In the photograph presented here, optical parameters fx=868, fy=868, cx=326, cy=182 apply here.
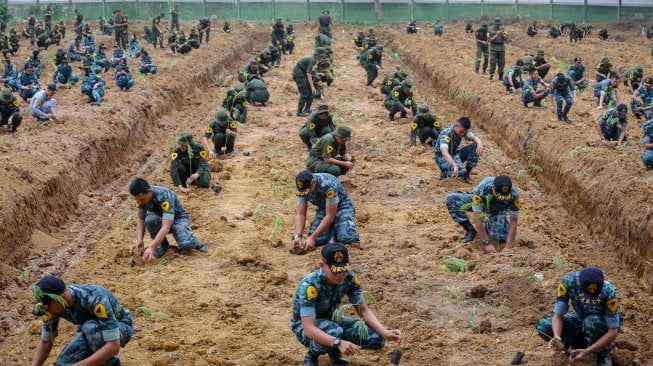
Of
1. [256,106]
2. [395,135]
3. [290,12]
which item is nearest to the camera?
[395,135]

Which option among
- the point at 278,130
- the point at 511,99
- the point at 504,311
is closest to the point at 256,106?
the point at 278,130

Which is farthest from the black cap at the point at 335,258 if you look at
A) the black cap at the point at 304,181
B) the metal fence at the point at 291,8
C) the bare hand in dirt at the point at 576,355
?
the metal fence at the point at 291,8

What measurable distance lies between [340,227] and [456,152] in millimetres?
4310

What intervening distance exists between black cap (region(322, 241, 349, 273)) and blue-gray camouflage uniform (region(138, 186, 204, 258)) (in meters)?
3.83

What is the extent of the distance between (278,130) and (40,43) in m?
15.7

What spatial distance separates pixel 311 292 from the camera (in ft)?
25.3

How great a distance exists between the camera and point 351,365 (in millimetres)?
8422

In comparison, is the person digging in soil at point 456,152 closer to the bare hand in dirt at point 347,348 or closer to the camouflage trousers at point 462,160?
the camouflage trousers at point 462,160

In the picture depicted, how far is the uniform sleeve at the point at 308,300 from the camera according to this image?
7.68 meters

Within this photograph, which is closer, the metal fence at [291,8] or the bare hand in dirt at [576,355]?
the bare hand in dirt at [576,355]

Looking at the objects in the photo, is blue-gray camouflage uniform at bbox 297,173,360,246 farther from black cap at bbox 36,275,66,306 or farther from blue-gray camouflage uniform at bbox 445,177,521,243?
black cap at bbox 36,275,66,306

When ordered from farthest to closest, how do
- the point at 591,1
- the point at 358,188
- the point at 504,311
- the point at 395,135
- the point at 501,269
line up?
the point at 591,1 → the point at 395,135 → the point at 358,188 → the point at 501,269 → the point at 504,311

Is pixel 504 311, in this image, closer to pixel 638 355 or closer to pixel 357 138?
pixel 638 355

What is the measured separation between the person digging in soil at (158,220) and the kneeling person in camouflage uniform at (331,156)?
315 centimetres
